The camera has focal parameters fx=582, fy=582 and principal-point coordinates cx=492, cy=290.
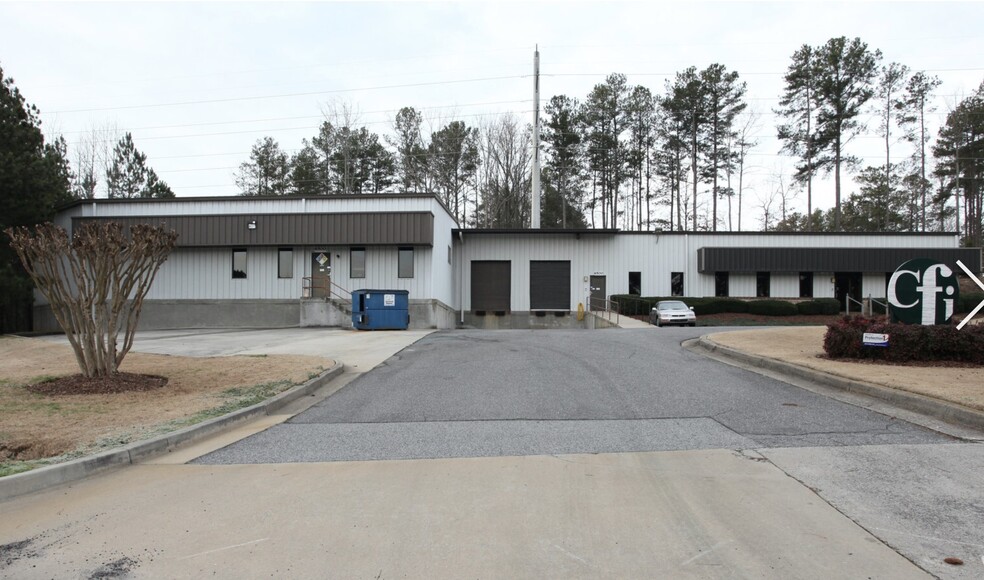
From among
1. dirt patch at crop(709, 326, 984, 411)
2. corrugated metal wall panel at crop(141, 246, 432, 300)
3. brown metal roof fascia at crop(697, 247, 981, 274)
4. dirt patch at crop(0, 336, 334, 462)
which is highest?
brown metal roof fascia at crop(697, 247, 981, 274)

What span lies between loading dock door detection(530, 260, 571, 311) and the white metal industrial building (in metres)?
0.06

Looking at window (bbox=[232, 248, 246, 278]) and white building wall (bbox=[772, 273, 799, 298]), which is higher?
window (bbox=[232, 248, 246, 278])

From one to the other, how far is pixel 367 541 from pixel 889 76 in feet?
179

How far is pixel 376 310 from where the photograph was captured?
23.7 m

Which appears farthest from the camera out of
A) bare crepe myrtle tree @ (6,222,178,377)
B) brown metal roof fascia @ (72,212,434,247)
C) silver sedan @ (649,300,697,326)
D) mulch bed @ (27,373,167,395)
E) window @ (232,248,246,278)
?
window @ (232,248,246,278)

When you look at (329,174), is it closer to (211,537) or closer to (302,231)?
(302,231)

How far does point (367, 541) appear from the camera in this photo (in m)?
3.96

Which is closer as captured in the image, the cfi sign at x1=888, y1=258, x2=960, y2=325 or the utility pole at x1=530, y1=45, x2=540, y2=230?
the cfi sign at x1=888, y1=258, x2=960, y2=325

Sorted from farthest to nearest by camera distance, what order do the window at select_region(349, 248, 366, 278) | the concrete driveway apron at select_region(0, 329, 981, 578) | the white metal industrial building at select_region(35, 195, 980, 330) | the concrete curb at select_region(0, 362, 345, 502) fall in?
the window at select_region(349, 248, 366, 278) → the white metal industrial building at select_region(35, 195, 980, 330) → the concrete curb at select_region(0, 362, 345, 502) → the concrete driveway apron at select_region(0, 329, 981, 578)

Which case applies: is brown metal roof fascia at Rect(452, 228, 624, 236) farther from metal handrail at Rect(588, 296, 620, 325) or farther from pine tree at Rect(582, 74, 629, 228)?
pine tree at Rect(582, 74, 629, 228)

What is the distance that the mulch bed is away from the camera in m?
9.09

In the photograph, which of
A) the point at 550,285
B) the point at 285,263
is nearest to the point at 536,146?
the point at 550,285

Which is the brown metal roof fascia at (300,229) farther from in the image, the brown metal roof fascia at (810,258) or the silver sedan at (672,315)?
the brown metal roof fascia at (810,258)

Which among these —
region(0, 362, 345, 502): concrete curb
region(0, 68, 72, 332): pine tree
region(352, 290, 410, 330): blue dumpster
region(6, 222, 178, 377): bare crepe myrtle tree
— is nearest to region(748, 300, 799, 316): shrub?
region(352, 290, 410, 330): blue dumpster
